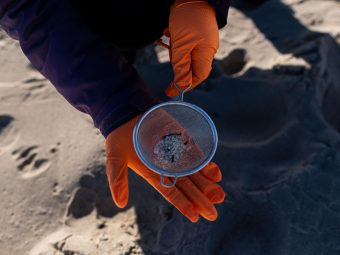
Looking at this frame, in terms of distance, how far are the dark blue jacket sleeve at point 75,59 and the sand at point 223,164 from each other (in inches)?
15.6

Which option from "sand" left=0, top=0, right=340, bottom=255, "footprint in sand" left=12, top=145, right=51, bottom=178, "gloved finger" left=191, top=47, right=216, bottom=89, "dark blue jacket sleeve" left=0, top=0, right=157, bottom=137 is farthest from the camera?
"footprint in sand" left=12, top=145, right=51, bottom=178

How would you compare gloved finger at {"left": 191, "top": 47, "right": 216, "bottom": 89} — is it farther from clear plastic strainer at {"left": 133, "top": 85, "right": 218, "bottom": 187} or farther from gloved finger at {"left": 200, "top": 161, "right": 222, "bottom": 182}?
gloved finger at {"left": 200, "top": 161, "right": 222, "bottom": 182}

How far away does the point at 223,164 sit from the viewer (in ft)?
5.06

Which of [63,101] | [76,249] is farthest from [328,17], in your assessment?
[76,249]

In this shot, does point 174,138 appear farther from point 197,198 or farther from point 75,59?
point 75,59

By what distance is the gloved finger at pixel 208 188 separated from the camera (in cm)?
Result: 123

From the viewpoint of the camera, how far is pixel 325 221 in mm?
1408

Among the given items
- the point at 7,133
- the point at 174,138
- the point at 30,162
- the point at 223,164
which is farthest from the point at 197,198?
the point at 7,133

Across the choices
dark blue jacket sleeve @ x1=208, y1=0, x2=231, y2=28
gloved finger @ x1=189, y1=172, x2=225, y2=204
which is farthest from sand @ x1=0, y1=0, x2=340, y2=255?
dark blue jacket sleeve @ x1=208, y1=0, x2=231, y2=28

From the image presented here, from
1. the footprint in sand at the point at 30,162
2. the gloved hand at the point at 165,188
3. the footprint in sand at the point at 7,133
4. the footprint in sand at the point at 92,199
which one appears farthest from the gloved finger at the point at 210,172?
the footprint in sand at the point at 7,133

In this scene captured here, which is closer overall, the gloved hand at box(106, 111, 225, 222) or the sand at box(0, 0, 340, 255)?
the gloved hand at box(106, 111, 225, 222)

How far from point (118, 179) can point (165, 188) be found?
142mm

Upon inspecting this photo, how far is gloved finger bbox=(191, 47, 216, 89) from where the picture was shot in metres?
1.28

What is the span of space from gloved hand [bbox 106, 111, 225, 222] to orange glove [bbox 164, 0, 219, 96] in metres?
0.19
